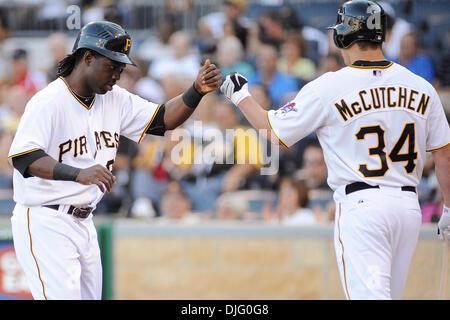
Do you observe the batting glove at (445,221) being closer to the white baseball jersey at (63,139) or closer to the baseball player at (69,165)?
the baseball player at (69,165)

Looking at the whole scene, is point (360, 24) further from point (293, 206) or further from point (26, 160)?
point (293, 206)

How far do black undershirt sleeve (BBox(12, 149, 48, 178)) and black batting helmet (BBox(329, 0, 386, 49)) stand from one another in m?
1.81

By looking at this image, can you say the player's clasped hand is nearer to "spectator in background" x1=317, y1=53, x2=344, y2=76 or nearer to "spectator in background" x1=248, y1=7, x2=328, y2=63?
"spectator in background" x1=317, y1=53, x2=344, y2=76

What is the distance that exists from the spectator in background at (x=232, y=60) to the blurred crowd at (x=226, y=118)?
0.6 inches

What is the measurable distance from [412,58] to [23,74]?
5170mm

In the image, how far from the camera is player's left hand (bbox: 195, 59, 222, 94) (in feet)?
15.1

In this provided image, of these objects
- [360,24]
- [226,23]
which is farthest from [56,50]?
[360,24]

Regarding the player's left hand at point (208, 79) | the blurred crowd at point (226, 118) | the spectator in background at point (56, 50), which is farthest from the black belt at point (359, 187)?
the spectator in background at point (56, 50)

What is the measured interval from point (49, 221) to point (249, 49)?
5830mm

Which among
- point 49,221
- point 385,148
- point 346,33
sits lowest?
point 49,221

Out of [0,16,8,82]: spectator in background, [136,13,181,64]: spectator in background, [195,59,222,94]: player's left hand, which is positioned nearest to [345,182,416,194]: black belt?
[195,59,222,94]: player's left hand

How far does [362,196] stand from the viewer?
13.0 feet

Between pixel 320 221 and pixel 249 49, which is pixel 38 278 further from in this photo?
pixel 249 49

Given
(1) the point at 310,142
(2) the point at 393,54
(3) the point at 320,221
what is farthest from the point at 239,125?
(2) the point at 393,54
